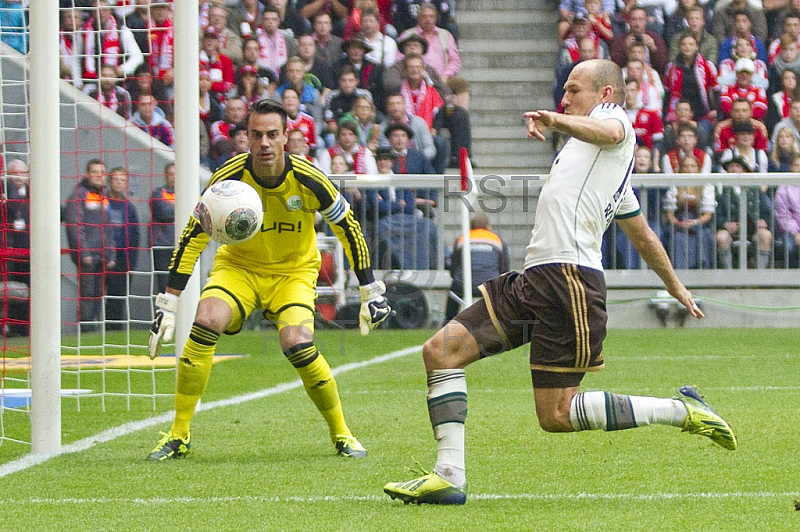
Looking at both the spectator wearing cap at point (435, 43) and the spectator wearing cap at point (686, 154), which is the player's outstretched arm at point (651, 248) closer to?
the spectator wearing cap at point (686, 154)

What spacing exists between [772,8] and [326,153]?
266 inches

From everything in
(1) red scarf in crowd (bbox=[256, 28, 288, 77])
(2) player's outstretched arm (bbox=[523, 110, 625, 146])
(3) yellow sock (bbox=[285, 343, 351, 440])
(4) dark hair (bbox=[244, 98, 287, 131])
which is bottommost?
(3) yellow sock (bbox=[285, 343, 351, 440])

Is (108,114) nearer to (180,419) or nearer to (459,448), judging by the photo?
(180,419)

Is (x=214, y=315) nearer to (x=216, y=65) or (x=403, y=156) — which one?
(x=403, y=156)

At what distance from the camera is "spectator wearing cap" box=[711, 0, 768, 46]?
16906 mm

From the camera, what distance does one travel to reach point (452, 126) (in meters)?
16.1

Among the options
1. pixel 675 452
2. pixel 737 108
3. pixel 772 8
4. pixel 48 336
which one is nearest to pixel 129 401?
pixel 48 336

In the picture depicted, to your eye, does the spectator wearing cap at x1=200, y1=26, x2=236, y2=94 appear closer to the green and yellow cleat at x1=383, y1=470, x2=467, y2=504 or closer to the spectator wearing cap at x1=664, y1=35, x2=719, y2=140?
the spectator wearing cap at x1=664, y1=35, x2=719, y2=140

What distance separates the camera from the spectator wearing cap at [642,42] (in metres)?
16.5

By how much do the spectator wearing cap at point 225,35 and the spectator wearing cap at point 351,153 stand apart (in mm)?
2089

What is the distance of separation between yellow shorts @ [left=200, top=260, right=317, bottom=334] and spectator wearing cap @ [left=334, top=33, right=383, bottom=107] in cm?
968

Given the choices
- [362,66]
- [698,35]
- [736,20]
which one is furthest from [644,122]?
[362,66]

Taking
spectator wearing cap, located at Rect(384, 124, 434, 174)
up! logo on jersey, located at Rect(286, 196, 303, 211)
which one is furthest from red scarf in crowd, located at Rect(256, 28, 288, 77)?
up! logo on jersey, located at Rect(286, 196, 303, 211)

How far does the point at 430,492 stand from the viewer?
16.7 ft
